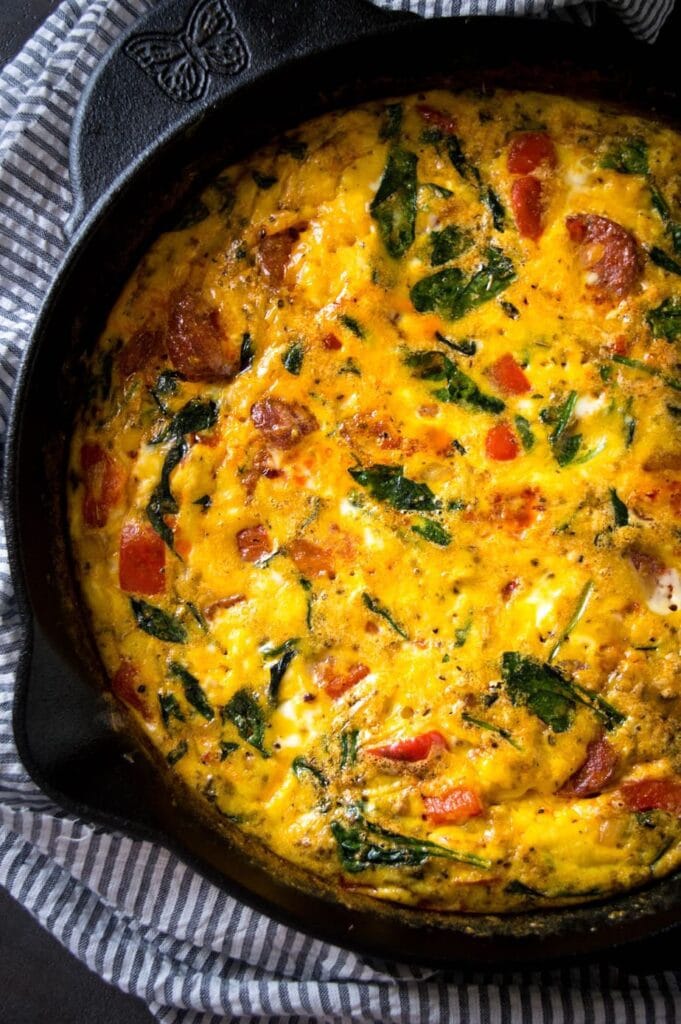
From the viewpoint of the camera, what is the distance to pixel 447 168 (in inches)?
126

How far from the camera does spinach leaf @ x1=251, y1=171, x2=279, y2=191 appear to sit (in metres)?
3.25

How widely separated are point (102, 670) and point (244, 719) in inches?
18.7

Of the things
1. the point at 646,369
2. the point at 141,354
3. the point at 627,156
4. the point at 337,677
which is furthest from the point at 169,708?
the point at 627,156

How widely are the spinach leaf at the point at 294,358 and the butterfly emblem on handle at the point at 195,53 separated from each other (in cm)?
78

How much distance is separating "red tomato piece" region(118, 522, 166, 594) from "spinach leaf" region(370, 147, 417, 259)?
1152mm

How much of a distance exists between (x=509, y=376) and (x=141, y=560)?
1.27 metres

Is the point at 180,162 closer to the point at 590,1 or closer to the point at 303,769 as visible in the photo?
the point at 590,1

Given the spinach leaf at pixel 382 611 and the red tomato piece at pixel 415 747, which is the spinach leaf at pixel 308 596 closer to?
the spinach leaf at pixel 382 611

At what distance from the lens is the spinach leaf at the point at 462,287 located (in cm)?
313

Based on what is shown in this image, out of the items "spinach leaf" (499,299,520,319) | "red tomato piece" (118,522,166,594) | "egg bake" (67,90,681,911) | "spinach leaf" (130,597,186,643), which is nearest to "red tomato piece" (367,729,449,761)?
"egg bake" (67,90,681,911)

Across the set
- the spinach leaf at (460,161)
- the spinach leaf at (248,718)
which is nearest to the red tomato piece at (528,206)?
the spinach leaf at (460,161)

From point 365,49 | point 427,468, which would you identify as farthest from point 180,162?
point 427,468

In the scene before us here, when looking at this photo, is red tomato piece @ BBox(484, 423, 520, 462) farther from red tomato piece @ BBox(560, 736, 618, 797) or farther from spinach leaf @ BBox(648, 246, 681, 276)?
red tomato piece @ BBox(560, 736, 618, 797)

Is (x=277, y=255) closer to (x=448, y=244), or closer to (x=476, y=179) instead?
(x=448, y=244)
